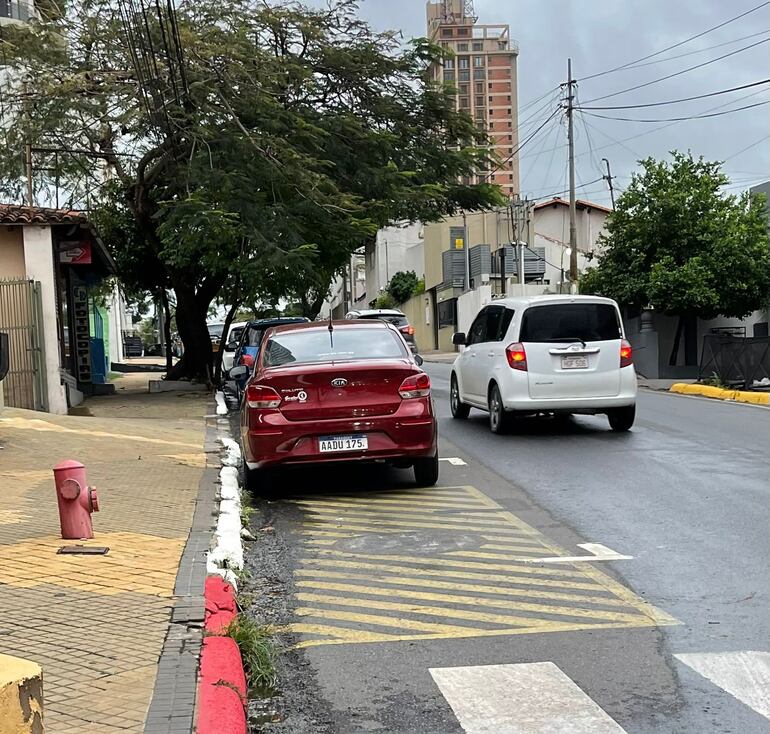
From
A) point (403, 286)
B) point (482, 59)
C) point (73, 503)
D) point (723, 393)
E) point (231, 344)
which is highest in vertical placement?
point (482, 59)

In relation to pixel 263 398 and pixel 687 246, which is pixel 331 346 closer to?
pixel 263 398

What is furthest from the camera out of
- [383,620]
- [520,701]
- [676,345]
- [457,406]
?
[676,345]

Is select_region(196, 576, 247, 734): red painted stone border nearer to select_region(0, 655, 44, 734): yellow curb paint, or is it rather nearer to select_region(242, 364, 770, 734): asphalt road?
select_region(242, 364, 770, 734): asphalt road

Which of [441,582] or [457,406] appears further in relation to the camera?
[457,406]

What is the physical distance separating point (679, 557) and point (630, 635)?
189cm

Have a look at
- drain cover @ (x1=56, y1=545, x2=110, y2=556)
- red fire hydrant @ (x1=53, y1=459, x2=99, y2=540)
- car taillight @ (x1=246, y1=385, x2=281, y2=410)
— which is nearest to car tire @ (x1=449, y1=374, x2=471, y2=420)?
car taillight @ (x1=246, y1=385, x2=281, y2=410)

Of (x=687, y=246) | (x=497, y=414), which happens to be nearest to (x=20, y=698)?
(x=497, y=414)

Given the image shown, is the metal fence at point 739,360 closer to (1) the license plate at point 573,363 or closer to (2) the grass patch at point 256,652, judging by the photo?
(1) the license plate at point 573,363

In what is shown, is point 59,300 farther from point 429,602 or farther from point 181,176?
point 429,602

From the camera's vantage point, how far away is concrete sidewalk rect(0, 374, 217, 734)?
4.47 m

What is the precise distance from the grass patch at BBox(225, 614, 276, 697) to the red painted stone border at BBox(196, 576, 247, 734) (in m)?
0.05

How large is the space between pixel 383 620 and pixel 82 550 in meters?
2.50

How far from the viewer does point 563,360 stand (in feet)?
45.5

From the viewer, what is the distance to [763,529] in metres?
7.98
